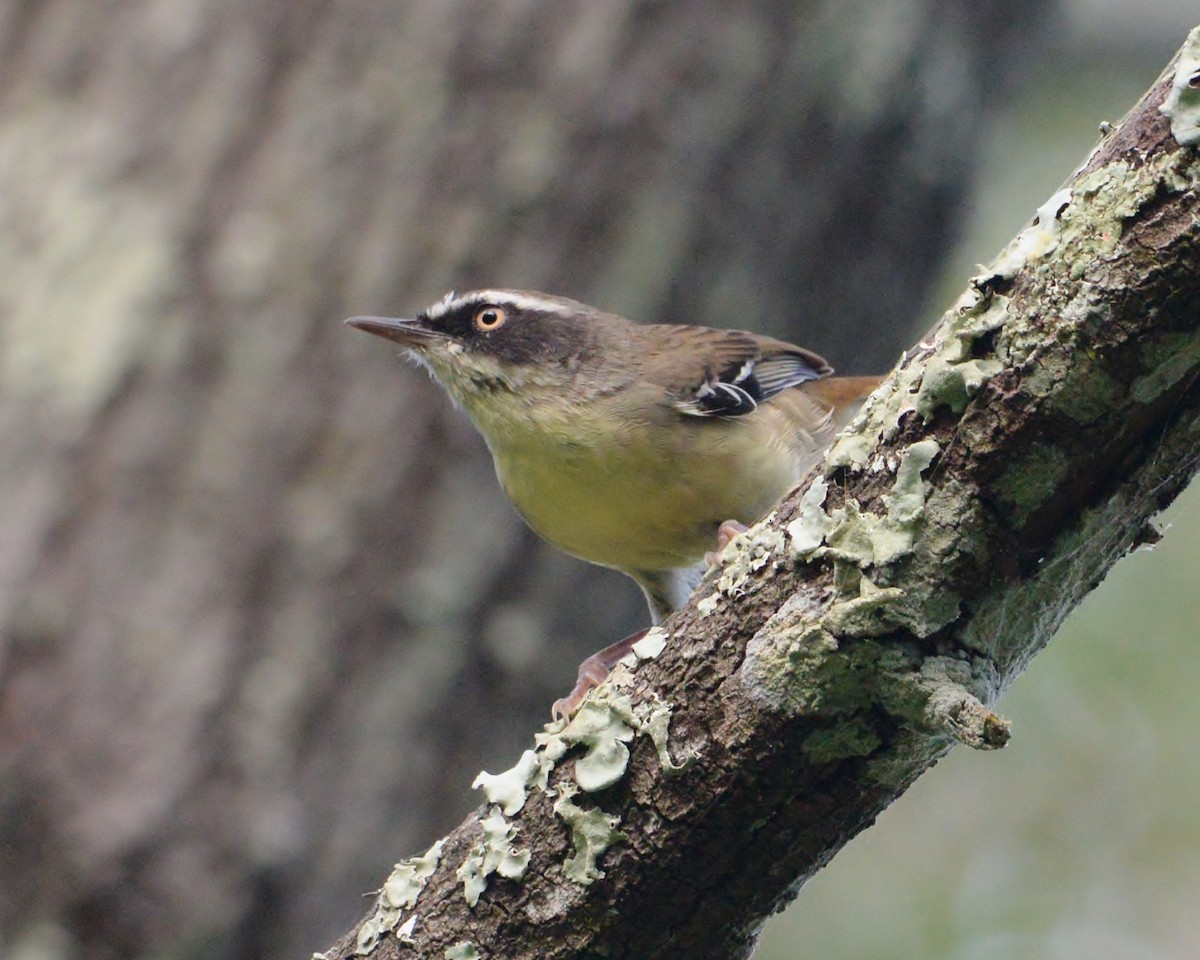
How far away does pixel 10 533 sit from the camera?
4383 mm

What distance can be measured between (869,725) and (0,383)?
3428 mm

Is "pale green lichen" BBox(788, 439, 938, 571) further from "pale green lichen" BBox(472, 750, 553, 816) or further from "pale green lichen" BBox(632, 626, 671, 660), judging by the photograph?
"pale green lichen" BBox(472, 750, 553, 816)

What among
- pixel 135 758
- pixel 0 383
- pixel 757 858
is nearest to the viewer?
pixel 757 858

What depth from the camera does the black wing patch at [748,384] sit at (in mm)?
4922

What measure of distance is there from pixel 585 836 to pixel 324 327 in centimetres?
256

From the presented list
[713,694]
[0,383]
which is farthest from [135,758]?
[713,694]

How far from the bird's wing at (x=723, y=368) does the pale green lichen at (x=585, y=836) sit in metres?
2.45

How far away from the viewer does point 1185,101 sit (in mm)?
1847

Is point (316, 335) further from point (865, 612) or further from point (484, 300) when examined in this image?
point (865, 612)

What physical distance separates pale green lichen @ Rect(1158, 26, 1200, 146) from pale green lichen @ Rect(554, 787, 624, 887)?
1.50 metres

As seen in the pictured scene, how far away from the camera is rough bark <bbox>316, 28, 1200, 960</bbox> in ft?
6.39

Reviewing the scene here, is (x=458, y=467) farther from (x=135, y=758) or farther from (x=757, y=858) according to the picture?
(x=757, y=858)

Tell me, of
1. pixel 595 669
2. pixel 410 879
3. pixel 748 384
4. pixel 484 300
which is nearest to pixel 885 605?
pixel 410 879

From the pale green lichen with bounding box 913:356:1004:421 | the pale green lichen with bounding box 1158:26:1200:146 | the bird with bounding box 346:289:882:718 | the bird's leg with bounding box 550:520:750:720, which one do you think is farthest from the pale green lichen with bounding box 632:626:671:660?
the bird with bounding box 346:289:882:718
